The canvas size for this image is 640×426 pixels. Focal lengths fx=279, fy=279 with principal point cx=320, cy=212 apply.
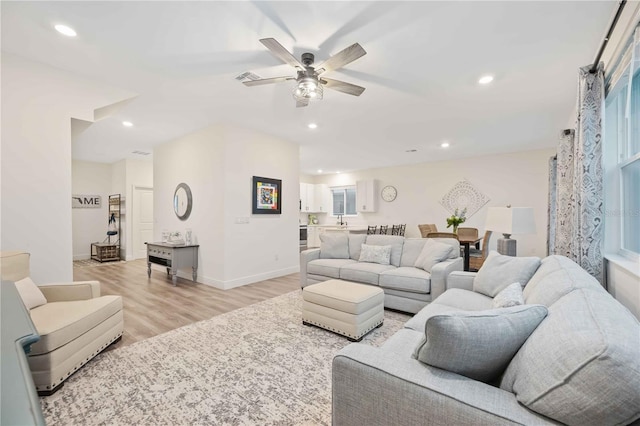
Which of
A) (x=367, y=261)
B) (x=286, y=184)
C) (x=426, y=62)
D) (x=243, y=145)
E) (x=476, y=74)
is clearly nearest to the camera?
(x=426, y=62)

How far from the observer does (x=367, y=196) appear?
847 centimetres

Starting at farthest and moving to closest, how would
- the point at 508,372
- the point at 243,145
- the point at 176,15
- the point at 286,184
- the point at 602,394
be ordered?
the point at 286,184 < the point at 243,145 < the point at 176,15 < the point at 508,372 < the point at 602,394

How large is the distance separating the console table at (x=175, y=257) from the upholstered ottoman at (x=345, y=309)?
2.64 meters

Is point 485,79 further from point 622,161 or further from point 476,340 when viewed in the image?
point 476,340

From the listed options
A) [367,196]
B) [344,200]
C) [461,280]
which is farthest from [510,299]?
[344,200]

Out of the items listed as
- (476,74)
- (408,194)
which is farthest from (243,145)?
(408,194)

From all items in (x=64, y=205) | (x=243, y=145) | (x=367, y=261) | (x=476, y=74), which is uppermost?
(x=476, y=74)

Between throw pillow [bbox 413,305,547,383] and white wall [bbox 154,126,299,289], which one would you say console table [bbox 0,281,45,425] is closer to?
throw pillow [bbox 413,305,547,383]

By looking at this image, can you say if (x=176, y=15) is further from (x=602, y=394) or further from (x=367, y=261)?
(x=367, y=261)

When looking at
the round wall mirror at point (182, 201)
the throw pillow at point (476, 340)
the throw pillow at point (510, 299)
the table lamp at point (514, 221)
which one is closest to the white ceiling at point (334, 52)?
the round wall mirror at point (182, 201)

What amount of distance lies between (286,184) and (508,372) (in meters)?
4.68

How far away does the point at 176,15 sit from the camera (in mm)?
2023

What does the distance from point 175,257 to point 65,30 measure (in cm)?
313

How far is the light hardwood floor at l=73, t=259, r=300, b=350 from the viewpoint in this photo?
298 centimetres
